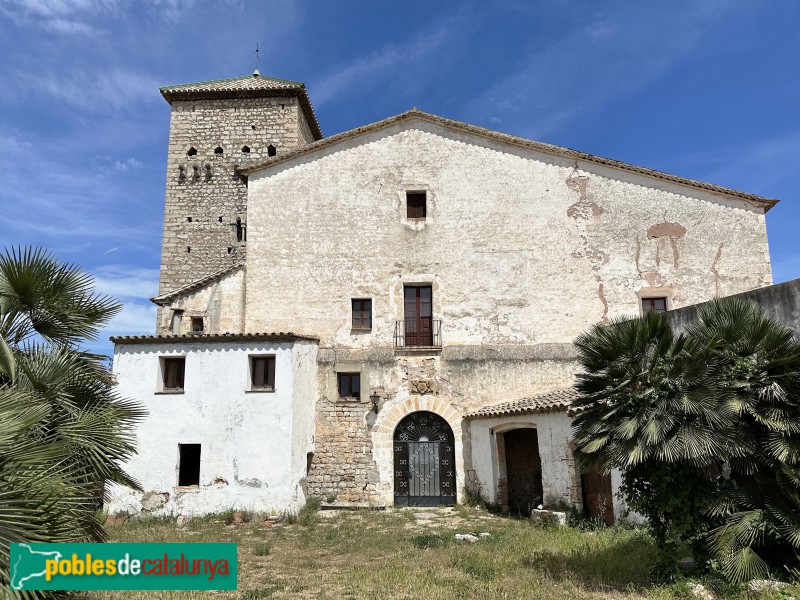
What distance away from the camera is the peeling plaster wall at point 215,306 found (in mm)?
17859

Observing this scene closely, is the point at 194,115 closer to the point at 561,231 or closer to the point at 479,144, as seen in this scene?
the point at 479,144

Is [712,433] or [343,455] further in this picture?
[343,455]

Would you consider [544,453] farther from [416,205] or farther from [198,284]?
[198,284]

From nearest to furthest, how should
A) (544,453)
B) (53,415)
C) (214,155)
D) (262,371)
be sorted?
1. (53,415)
2. (544,453)
3. (262,371)
4. (214,155)

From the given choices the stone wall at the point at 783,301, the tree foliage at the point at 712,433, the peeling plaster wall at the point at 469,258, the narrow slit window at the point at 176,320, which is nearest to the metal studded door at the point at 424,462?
the peeling plaster wall at the point at 469,258

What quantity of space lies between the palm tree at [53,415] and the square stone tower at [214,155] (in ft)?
50.9

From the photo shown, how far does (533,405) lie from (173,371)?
9258 mm

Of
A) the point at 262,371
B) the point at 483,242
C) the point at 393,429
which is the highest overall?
the point at 483,242

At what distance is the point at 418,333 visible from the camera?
690 inches

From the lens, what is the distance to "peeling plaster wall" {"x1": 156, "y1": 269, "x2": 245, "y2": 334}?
17859 mm

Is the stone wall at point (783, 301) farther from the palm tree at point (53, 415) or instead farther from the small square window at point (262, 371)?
the small square window at point (262, 371)

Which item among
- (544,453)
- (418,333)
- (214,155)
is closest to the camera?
(544,453)

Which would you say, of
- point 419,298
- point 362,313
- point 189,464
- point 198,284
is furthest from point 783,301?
point 198,284

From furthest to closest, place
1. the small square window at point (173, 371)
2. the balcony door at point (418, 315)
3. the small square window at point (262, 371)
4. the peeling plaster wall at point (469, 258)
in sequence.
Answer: the balcony door at point (418, 315), the peeling plaster wall at point (469, 258), the small square window at point (173, 371), the small square window at point (262, 371)
